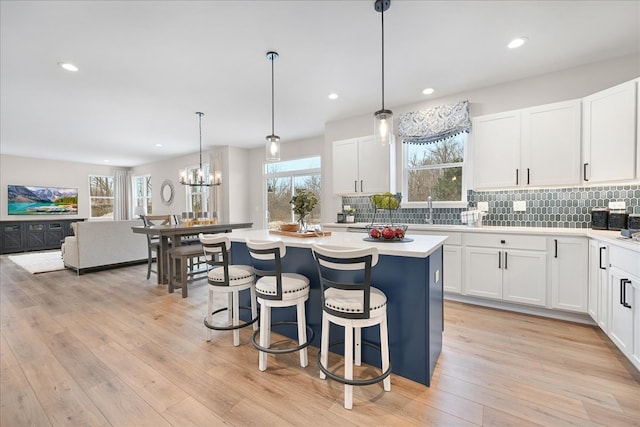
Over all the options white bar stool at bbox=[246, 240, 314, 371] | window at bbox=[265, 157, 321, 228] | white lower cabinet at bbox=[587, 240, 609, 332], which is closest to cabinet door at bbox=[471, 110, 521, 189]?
white lower cabinet at bbox=[587, 240, 609, 332]

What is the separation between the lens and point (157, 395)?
1784 millimetres

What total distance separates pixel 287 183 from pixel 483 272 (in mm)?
4645

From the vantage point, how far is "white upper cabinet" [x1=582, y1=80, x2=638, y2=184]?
8.24 feet

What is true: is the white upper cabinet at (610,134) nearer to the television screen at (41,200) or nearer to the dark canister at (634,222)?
the dark canister at (634,222)

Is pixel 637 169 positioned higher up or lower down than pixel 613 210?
higher up

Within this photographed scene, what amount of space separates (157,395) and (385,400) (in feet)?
4.79

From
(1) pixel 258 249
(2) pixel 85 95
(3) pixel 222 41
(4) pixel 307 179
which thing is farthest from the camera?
(4) pixel 307 179

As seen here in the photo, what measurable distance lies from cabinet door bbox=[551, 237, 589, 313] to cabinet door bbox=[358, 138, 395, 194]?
2.16 m

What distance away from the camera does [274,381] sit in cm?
192

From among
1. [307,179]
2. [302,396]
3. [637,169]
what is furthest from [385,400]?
[307,179]

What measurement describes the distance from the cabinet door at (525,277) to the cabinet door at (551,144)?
2.88 ft

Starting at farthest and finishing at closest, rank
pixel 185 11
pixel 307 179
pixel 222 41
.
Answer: pixel 307 179, pixel 222 41, pixel 185 11

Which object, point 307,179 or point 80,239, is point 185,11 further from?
point 80,239

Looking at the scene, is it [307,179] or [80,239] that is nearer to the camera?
[80,239]
